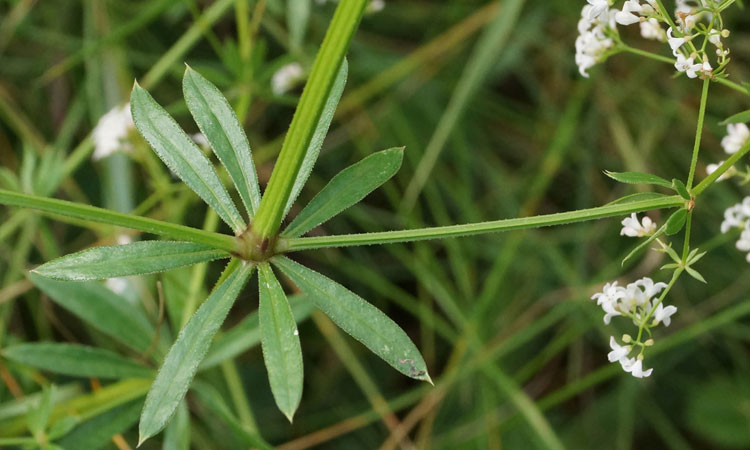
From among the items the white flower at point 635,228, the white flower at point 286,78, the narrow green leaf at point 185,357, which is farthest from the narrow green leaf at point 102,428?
the white flower at point 635,228

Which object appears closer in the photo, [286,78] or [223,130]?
[223,130]

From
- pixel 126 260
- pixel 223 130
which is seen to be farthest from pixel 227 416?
pixel 223 130

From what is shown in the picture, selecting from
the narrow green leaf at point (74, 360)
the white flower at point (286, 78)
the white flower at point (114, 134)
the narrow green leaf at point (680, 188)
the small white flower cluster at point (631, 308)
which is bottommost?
the small white flower cluster at point (631, 308)

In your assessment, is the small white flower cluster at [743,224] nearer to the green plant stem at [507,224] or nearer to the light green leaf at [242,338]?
the green plant stem at [507,224]

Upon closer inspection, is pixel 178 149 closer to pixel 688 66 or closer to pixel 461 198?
pixel 688 66

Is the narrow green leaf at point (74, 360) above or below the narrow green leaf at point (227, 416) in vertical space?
above
